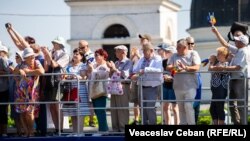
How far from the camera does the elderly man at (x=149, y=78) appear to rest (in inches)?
765

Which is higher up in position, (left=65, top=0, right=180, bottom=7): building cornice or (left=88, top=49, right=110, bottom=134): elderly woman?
(left=65, top=0, right=180, bottom=7): building cornice

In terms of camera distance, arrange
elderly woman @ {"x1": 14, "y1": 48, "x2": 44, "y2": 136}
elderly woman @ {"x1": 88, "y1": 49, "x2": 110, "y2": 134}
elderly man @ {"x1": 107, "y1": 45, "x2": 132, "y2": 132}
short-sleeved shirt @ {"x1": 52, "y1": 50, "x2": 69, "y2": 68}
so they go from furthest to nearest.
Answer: short-sleeved shirt @ {"x1": 52, "y1": 50, "x2": 69, "y2": 68} → elderly woman @ {"x1": 88, "y1": 49, "x2": 110, "y2": 134} → elderly man @ {"x1": 107, "y1": 45, "x2": 132, "y2": 132} → elderly woman @ {"x1": 14, "y1": 48, "x2": 44, "y2": 136}

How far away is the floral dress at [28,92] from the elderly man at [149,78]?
1.82 meters

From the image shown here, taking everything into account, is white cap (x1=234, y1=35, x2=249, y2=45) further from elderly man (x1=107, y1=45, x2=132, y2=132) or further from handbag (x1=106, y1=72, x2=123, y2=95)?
handbag (x1=106, y1=72, x2=123, y2=95)

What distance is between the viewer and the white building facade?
256ft

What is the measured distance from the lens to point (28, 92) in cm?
1947

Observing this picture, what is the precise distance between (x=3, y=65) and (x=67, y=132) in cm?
178

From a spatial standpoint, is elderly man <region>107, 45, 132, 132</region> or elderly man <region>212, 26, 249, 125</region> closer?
elderly man <region>212, 26, 249, 125</region>

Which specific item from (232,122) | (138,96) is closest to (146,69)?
(138,96)

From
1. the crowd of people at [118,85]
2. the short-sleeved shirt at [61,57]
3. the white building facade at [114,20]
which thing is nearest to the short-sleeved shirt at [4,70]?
the crowd of people at [118,85]

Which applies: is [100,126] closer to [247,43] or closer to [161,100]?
[161,100]

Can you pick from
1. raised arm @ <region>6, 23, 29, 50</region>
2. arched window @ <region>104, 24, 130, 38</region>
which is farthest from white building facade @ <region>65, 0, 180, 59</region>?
raised arm @ <region>6, 23, 29, 50</region>

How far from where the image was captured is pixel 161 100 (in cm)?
1892

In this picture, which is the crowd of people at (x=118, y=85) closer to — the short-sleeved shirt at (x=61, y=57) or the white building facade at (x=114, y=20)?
the short-sleeved shirt at (x=61, y=57)
